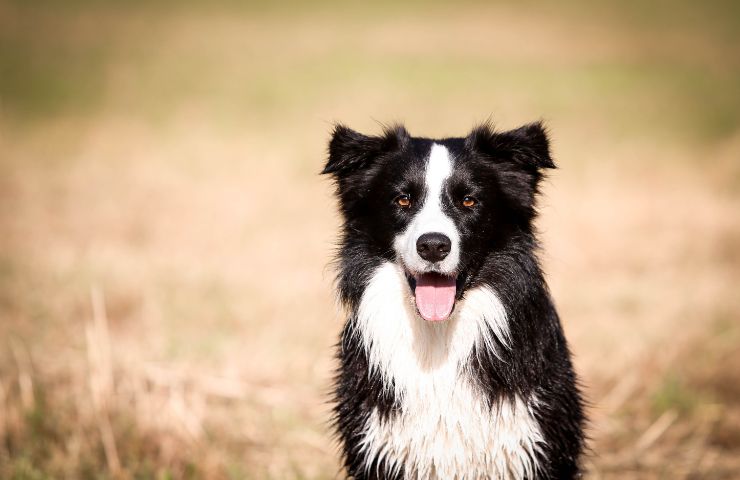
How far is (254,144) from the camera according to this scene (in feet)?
55.6

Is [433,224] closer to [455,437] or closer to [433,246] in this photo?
[433,246]

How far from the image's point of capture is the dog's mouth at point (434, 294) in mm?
3580

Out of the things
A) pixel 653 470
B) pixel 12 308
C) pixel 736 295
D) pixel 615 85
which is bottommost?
pixel 12 308

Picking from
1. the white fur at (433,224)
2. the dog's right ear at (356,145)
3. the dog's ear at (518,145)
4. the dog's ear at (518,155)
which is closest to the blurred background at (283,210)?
the dog's ear at (518,155)

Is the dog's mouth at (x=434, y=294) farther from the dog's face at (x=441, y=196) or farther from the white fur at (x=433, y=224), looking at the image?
the white fur at (x=433, y=224)

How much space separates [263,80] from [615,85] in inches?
378

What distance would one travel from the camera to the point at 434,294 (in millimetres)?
3619

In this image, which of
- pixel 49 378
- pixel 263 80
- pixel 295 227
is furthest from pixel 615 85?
pixel 49 378

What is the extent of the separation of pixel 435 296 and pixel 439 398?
48cm

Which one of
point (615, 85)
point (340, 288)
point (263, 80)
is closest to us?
point (340, 288)

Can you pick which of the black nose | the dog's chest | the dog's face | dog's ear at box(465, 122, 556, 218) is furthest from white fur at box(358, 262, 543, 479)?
dog's ear at box(465, 122, 556, 218)

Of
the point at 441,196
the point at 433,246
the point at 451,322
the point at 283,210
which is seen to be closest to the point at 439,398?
the point at 451,322

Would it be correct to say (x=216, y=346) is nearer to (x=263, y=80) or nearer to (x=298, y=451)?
(x=298, y=451)

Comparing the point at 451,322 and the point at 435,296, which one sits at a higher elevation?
the point at 435,296
